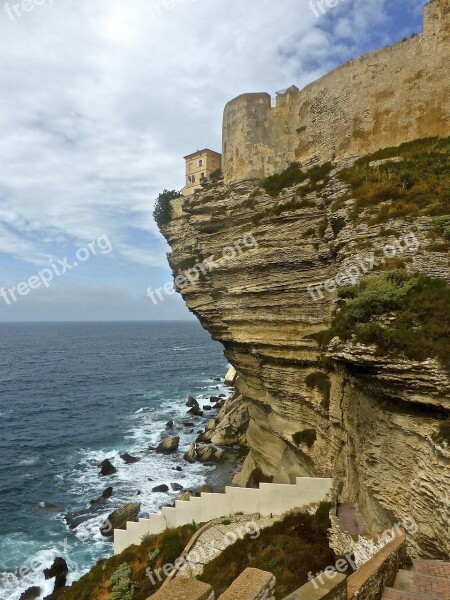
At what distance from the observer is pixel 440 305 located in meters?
13.4

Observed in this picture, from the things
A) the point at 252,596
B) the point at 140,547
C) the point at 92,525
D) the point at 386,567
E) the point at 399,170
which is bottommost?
the point at 92,525

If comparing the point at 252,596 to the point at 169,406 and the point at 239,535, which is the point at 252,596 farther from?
the point at 169,406

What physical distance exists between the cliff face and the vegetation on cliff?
0.63 m

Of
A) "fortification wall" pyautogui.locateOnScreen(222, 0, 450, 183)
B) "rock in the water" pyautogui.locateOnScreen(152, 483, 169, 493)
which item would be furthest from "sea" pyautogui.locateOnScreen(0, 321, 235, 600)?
"fortification wall" pyautogui.locateOnScreen(222, 0, 450, 183)

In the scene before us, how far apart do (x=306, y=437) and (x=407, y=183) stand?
46.1 ft

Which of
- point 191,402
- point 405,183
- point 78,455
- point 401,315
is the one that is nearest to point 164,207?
point 405,183

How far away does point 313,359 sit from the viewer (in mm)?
21406

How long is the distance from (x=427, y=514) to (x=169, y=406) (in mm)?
54053

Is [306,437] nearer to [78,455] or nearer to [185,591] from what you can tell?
[185,591]

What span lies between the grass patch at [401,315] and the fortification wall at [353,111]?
12.2 metres

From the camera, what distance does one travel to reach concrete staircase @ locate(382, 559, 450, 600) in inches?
366

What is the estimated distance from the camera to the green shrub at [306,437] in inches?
850

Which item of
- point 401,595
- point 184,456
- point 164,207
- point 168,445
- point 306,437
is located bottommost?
point 184,456

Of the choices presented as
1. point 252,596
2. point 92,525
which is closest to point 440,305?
point 252,596
